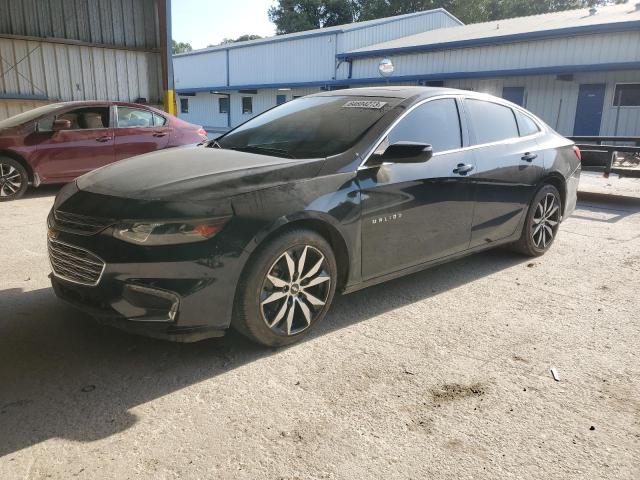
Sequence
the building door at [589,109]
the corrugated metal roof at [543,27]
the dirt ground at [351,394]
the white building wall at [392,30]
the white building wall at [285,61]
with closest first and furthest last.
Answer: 1. the dirt ground at [351,394]
2. the corrugated metal roof at [543,27]
3. the building door at [589,109]
4. the white building wall at [392,30]
5. the white building wall at [285,61]

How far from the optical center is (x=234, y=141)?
4184 mm

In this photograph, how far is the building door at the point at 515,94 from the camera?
19.8m

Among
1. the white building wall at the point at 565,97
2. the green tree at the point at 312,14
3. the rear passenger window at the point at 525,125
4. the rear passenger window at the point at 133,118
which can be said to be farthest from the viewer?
the green tree at the point at 312,14

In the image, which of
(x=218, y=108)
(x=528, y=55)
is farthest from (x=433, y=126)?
(x=218, y=108)

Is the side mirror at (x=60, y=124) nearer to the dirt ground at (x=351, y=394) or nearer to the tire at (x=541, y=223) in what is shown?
the dirt ground at (x=351, y=394)

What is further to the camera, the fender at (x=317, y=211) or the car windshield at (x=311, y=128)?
the car windshield at (x=311, y=128)

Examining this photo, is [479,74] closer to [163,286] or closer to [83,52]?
[83,52]

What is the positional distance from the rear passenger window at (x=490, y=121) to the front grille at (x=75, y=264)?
310 cm

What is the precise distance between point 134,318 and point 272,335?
0.81 meters

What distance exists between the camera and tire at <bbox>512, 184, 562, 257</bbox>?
5.13m

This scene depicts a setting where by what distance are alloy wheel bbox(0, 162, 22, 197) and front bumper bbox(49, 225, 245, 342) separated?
606 centimetres

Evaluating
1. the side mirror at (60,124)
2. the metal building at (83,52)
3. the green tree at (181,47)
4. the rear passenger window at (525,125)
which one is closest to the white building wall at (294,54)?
the metal building at (83,52)

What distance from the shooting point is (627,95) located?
17094 millimetres

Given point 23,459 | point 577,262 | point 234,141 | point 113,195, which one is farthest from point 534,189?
point 23,459
